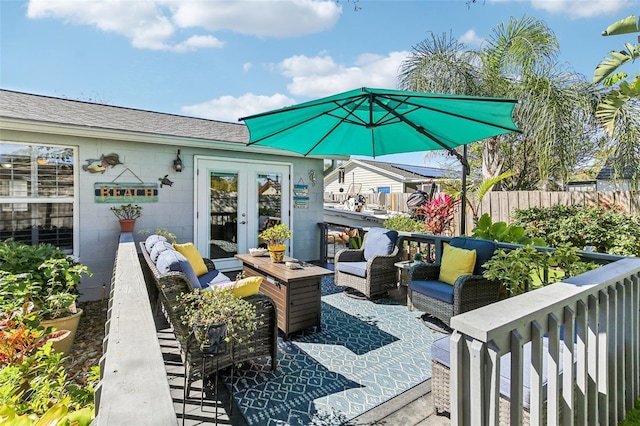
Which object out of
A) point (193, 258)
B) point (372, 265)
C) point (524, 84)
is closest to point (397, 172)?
point (524, 84)

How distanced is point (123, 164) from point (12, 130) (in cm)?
141

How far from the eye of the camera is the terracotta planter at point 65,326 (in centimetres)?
337

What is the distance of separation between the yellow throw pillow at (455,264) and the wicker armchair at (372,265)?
97 centimetres

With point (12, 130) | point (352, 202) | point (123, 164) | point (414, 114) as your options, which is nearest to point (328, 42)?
point (414, 114)

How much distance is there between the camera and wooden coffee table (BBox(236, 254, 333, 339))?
146 inches

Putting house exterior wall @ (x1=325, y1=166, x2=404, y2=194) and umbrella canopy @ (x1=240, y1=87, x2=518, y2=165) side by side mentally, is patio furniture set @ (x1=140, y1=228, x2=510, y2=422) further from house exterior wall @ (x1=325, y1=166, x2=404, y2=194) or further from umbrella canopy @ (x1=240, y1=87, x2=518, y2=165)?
house exterior wall @ (x1=325, y1=166, x2=404, y2=194)

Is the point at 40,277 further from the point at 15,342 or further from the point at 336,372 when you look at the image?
the point at 336,372

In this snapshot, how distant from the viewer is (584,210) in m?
6.61

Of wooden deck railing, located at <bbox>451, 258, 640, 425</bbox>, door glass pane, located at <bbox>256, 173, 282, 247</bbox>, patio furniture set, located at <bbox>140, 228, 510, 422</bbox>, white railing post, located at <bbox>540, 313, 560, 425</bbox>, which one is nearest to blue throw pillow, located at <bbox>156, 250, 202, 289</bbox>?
patio furniture set, located at <bbox>140, 228, 510, 422</bbox>

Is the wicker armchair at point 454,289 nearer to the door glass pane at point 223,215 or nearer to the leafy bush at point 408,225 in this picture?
the leafy bush at point 408,225

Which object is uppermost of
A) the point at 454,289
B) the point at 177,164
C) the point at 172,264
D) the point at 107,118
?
the point at 107,118

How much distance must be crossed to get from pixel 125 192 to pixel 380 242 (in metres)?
4.41

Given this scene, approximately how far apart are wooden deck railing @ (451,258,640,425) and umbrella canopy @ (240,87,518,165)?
1.80 metres

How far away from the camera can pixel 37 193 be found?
4.89m
